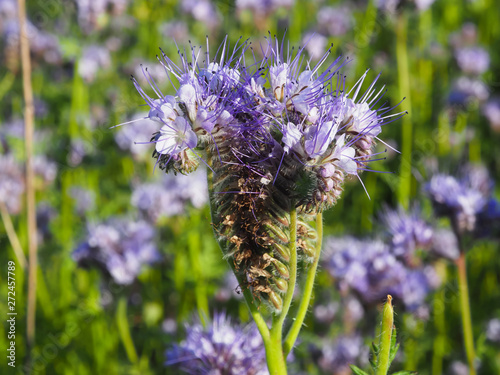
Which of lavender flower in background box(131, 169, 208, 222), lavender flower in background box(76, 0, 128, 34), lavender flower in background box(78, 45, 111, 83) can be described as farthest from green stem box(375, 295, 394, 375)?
lavender flower in background box(78, 45, 111, 83)

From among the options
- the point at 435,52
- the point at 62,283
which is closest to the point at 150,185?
the point at 62,283

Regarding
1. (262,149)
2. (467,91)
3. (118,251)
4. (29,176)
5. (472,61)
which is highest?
(472,61)

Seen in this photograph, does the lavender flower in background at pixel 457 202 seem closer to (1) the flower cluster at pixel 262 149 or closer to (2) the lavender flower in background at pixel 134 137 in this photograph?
(1) the flower cluster at pixel 262 149

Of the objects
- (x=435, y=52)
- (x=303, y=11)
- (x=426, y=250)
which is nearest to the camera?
(x=426, y=250)

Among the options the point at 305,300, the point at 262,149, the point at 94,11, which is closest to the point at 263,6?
the point at 94,11

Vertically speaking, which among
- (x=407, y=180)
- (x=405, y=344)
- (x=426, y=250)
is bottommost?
(x=405, y=344)

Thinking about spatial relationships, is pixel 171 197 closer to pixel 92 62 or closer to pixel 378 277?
pixel 378 277

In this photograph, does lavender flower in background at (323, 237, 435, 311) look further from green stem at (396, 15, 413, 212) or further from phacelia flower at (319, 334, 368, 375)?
green stem at (396, 15, 413, 212)

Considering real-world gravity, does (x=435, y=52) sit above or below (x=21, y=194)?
above

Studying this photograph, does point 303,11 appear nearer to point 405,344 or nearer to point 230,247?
point 405,344
